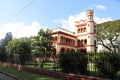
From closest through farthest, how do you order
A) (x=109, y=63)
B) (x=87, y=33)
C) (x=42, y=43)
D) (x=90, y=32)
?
(x=109, y=63)
(x=42, y=43)
(x=90, y=32)
(x=87, y=33)

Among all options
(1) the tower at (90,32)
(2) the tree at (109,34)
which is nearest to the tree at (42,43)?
(2) the tree at (109,34)

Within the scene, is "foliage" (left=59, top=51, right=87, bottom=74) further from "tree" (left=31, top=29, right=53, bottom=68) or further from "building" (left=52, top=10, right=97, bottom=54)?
"building" (left=52, top=10, right=97, bottom=54)

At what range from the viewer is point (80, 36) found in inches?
2547

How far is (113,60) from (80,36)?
49077mm

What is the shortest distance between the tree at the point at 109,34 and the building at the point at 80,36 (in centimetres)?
395

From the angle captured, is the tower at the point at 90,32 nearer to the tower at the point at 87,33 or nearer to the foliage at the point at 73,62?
the tower at the point at 87,33

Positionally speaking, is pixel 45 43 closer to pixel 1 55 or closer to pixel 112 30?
pixel 1 55

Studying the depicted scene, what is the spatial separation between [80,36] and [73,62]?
4605 centimetres

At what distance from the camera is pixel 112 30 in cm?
5341

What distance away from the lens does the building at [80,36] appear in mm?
58906

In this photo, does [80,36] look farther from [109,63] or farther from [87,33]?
[109,63]

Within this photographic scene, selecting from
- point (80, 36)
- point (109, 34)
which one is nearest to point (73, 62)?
point (109, 34)

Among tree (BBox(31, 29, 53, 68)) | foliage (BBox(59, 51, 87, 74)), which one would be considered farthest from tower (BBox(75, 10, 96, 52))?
foliage (BBox(59, 51, 87, 74))

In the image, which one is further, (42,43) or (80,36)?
(80,36)
